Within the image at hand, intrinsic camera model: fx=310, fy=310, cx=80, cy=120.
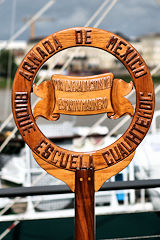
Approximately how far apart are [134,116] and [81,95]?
138 millimetres

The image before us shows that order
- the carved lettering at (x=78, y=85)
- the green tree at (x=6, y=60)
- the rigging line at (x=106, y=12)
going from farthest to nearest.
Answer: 1. the green tree at (x=6, y=60)
2. the rigging line at (x=106, y=12)
3. the carved lettering at (x=78, y=85)

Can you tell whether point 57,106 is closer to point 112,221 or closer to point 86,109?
point 86,109

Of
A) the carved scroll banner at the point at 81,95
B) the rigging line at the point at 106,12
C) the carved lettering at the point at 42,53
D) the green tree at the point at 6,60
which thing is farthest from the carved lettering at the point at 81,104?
the green tree at the point at 6,60

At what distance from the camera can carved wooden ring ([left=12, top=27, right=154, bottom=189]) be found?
2.30 ft

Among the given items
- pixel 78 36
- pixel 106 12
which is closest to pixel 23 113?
pixel 78 36

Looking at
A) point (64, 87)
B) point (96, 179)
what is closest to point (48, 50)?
point (64, 87)

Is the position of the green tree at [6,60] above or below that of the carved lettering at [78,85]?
above

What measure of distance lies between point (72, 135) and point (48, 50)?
1445mm

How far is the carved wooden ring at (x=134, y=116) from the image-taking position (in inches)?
27.6

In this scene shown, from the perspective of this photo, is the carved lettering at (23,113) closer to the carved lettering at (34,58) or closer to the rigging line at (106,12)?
the carved lettering at (34,58)

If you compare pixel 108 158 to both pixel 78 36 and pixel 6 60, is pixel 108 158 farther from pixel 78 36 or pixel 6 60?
pixel 6 60

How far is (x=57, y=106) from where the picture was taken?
2.31 feet

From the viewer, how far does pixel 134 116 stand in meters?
0.73

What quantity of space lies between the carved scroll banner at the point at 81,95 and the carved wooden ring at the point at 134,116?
0.03 metres
